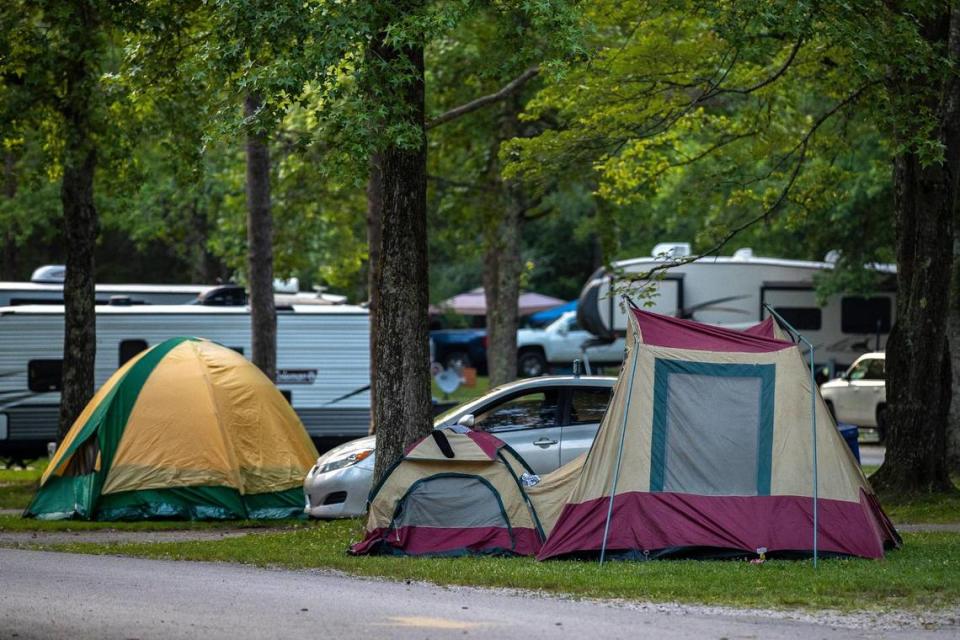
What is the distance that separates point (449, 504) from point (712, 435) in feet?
7.62

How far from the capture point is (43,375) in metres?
20.2

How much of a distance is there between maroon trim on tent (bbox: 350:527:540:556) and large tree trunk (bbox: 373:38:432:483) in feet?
3.58

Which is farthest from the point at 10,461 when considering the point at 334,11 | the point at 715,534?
the point at 715,534

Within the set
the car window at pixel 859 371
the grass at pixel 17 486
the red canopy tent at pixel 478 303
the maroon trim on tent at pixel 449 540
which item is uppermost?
Result: the red canopy tent at pixel 478 303

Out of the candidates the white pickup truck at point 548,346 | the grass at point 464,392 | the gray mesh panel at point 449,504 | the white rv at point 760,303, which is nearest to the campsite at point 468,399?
the gray mesh panel at point 449,504

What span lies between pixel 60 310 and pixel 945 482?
1317 centimetres

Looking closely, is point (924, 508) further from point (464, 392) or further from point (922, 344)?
point (464, 392)

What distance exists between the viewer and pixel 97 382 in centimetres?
2050

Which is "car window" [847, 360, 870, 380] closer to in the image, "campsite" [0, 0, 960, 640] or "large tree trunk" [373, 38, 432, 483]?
"campsite" [0, 0, 960, 640]

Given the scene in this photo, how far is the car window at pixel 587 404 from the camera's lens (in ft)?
44.6

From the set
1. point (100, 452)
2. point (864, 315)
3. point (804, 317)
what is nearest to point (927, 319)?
point (100, 452)

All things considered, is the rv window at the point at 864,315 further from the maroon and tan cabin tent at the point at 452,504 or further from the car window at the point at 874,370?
the maroon and tan cabin tent at the point at 452,504

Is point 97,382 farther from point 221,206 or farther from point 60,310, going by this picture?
point 221,206

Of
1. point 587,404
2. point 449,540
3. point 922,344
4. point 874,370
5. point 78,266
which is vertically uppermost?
point 78,266
